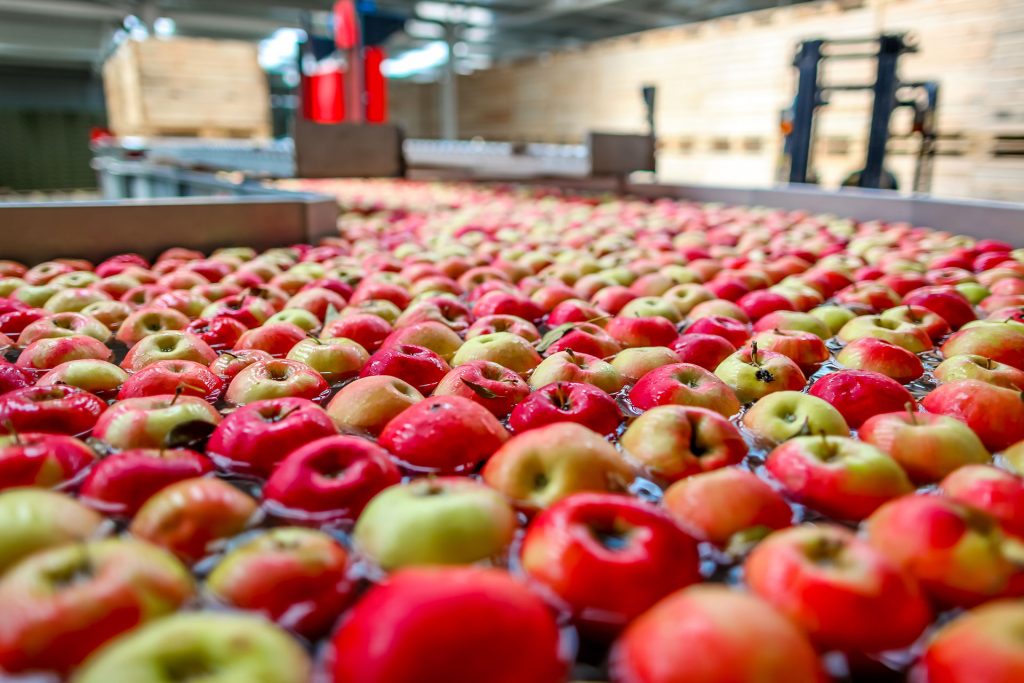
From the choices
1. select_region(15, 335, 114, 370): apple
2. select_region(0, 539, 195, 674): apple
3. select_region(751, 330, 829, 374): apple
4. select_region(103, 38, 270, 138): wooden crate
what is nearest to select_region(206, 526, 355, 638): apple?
select_region(0, 539, 195, 674): apple

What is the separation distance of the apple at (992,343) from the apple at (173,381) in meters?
1.88

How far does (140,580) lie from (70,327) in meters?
1.54

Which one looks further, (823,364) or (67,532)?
(823,364)

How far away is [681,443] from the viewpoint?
1.24m

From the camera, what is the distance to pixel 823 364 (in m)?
1.95

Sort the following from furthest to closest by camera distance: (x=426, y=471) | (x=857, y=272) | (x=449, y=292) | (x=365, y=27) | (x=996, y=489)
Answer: (x=365, y=27), (x=857, y=272), (x=449, y=292), (x=426, y=471), (x=996, y=489)

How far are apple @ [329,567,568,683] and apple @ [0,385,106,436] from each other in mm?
901

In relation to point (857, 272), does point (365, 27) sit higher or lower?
higher

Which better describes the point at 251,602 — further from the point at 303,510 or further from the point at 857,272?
the point at 857,272

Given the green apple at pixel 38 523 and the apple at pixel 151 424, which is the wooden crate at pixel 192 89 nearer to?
the apple at pixel 151 424

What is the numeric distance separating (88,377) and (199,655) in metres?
1.14

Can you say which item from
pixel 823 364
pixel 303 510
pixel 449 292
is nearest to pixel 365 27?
pixel 449 292

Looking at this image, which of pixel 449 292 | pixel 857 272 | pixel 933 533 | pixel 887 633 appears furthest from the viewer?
pixel 857 272

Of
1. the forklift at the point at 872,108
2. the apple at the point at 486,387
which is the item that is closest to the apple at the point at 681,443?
the apple at the point at 486,387
